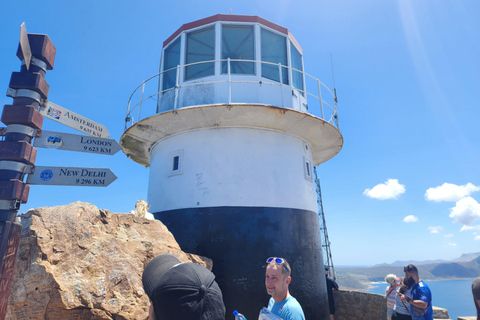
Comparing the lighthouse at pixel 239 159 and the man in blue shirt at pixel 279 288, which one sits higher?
the lighthouse at pixel 239 159

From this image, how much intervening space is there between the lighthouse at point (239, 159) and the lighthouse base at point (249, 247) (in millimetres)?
26

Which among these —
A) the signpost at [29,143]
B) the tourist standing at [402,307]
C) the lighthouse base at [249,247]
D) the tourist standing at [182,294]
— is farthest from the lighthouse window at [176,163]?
the tourist standing at [182,294]

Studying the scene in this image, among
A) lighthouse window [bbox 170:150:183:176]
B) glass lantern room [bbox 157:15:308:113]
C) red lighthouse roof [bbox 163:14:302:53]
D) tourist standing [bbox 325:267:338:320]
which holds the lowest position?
tourist standing [bbox 325:267:338:320]

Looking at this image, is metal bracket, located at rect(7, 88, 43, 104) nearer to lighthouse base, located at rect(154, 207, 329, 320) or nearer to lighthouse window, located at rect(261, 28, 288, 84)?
lighthouse base, located at rect(154, 207, 329, 320)

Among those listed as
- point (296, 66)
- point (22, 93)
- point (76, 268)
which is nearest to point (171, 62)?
point (296, 66)

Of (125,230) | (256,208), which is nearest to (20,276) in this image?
(125,230)

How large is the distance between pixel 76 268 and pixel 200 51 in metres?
7.60

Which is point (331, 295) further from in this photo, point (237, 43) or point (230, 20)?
point (230, 20)

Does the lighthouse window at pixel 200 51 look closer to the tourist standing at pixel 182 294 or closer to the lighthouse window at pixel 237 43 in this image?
the lighthouse window at pixel 237 43

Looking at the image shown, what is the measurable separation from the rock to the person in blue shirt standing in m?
4.82

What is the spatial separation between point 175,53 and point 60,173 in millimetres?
6965

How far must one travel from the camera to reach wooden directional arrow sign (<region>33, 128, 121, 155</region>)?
427cm

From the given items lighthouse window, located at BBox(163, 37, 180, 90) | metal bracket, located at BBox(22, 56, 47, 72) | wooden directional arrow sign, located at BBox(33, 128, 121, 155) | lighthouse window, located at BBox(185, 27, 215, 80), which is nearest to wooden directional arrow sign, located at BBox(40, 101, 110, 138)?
wooden directional arrow sign, located at BBox(33, 128, 121, 155)

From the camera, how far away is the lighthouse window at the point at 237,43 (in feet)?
30.1
